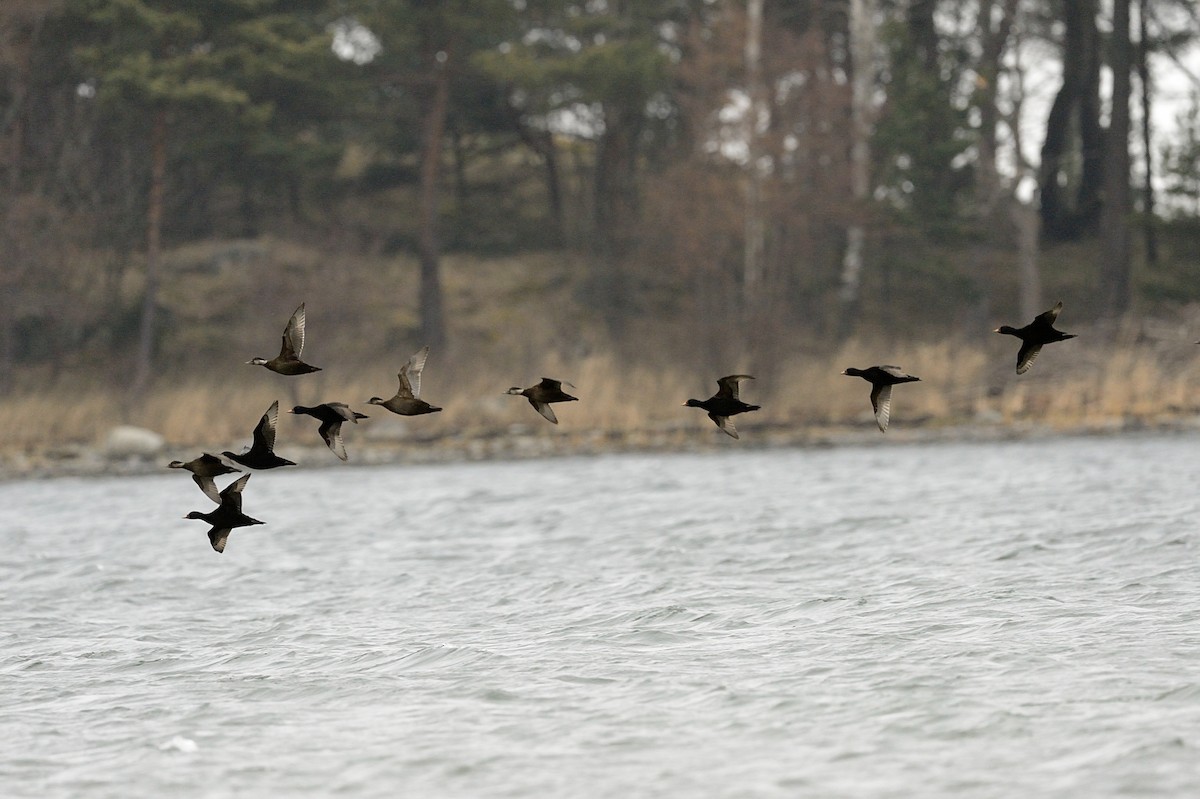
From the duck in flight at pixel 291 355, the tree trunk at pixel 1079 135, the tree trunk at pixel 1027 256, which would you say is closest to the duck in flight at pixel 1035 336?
the duck in flight at pixel 291 355

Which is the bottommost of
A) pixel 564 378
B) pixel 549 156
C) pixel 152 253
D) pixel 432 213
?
pixel 564 378

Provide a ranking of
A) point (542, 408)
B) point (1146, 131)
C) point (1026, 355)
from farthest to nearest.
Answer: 1. point (1146, 131)
2. point (542, 408)
3. point (1026, 355)

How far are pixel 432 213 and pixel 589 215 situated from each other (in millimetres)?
6037

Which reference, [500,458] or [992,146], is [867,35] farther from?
[500,458]

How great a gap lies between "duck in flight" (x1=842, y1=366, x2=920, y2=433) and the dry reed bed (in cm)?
2022

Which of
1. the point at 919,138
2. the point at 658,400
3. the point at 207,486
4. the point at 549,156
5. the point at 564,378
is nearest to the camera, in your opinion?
the point at 207,486

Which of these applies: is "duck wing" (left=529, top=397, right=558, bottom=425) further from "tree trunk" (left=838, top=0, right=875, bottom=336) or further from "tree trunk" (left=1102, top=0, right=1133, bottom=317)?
"tree trunk" (left=1102, top=0, right=1133, bottom=317)

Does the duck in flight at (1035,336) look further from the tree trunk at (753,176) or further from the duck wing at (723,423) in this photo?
the tree trunk at (753,176)

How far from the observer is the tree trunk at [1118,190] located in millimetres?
34000

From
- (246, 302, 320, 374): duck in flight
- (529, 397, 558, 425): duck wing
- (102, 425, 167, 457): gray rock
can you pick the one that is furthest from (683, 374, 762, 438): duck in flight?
(102, 425, 167, 457): gray rock

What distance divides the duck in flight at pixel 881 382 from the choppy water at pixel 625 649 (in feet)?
5.83

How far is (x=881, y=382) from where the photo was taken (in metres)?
8.26

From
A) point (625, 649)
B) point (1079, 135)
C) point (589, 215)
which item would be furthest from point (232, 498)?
point (1079, 135)

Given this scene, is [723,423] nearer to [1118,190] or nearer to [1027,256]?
[1027,256]
